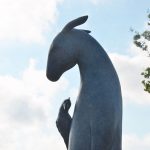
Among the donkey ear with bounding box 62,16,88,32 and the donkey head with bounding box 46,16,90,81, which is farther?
the donkey ear with bounding box 62,16,88,32

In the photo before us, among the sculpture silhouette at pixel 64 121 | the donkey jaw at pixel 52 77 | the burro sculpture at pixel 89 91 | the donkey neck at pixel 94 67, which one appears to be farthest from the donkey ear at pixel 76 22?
the sculpture silhouette at pixel 64 121

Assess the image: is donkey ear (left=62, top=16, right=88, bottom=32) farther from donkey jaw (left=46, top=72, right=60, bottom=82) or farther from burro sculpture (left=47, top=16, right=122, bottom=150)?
donkey jaw (left=46, top=72, right=60, bottom=82)

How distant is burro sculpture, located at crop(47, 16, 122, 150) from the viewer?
25.0 feet

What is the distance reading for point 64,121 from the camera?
8414 mm

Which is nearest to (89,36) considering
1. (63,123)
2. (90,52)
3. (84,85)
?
Answer: (90,52)

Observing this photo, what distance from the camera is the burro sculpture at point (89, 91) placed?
762 cm

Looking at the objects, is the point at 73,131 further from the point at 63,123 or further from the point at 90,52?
the point at 90,52

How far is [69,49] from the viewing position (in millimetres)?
8266

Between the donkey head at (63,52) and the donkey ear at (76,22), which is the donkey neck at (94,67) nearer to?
the donkey head at (63,52)

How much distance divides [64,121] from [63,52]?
1253 millimetres

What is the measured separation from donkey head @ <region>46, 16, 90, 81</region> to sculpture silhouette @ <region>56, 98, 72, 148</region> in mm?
525

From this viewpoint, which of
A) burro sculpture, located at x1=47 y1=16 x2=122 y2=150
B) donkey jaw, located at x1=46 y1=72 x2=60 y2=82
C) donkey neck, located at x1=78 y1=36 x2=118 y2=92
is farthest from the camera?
donkey jaw, located at x1=46 y1=72 x2=60 y2=82

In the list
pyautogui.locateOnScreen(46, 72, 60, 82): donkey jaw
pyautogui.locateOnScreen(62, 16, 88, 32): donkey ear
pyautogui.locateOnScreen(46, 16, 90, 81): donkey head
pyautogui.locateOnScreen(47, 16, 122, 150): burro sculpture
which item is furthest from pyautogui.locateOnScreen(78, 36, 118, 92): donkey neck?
pyautogui.locateOnScreen(46, 72, 60, 82): donkey jaw

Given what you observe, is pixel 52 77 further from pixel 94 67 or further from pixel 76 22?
pixel 76 22
